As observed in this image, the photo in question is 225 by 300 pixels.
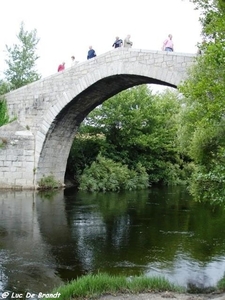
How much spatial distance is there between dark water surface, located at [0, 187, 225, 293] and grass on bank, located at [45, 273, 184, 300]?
815 millimetres

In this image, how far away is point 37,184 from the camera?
18609 millimetres

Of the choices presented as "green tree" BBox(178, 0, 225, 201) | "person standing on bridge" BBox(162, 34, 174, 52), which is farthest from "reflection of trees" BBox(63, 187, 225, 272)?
"person standing on bridge" BBox(162, 34, 174, 52)

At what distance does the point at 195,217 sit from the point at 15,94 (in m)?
A: 10.4

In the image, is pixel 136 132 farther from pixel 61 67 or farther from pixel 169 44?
pixel 169 44

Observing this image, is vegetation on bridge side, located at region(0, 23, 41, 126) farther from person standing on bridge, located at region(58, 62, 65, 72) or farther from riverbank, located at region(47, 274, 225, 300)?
riverbank, located at region(47, 274, 225, 300)

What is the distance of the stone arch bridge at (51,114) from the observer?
16.5 m

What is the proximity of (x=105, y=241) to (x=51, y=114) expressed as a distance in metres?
9.58

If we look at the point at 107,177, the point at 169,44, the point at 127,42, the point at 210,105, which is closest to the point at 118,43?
the point at 127,42

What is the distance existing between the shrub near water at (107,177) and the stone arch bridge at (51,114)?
4.12 feet

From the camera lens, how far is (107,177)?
787 inches

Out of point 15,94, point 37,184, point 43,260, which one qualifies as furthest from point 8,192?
point 43,260

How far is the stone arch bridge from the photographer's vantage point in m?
16.5

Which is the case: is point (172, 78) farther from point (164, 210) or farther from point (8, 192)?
point (8, 192)

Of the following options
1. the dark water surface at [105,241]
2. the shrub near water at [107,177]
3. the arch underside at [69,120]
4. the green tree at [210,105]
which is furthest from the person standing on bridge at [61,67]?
the green tree at [210,105]
